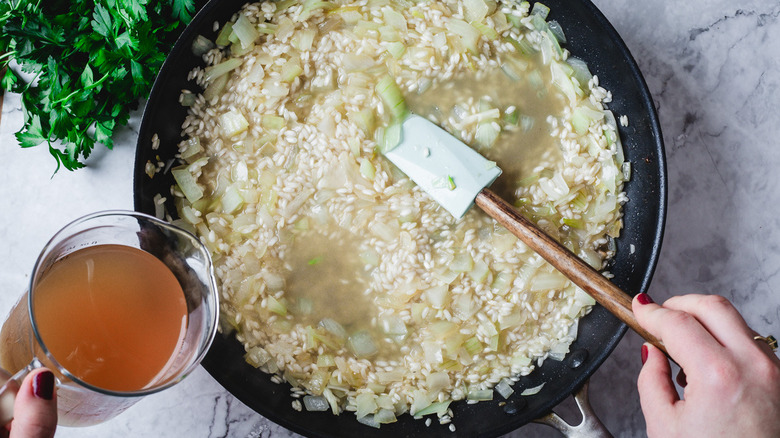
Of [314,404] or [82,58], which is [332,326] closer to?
[314,404]

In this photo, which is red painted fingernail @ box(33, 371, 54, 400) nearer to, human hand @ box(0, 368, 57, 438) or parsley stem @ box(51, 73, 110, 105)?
human hand @ box(0, 368, 57, 438)

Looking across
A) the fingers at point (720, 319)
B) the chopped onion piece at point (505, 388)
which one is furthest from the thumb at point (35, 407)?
the fingers at point (720, 319)

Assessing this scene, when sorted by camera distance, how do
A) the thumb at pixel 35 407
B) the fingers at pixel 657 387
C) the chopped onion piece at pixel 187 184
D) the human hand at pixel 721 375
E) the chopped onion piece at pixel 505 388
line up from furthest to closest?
the chopped onion piece at pixel 505 388
the chopped onion piece at pixel 187 184
the fingers at pixel 657 387
the human hand at pixel 721 375
the thumb at pixel 35 407

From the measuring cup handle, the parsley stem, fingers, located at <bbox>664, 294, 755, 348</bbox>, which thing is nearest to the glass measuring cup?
the measuring cup handle

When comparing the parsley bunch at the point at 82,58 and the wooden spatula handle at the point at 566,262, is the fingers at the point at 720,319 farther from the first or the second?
the parsley bunch at the point at 82,58

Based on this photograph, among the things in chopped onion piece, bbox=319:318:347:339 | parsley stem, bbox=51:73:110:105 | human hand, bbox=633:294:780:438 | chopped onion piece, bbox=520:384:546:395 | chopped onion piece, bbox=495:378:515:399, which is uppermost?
human hand, bbox=633:294:780:438

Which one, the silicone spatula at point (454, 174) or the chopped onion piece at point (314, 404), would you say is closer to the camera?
the silicone spatula at point (454, 174)

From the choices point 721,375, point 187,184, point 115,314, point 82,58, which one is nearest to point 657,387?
point 721,375
